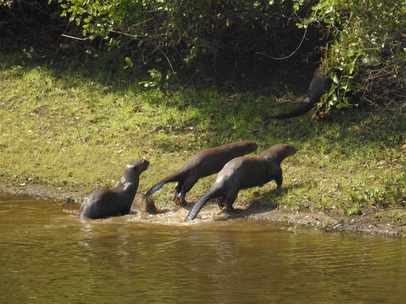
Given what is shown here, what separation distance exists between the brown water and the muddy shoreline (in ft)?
0.70

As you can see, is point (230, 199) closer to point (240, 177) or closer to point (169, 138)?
point (240, 177)

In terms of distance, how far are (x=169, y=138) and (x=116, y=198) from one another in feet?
8.37

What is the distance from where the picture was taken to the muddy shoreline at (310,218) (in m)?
7.69

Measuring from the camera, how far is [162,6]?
34.8 feet

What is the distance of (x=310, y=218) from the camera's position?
8164 millimetres

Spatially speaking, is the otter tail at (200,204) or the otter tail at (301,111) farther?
the otter tail at (301,111)

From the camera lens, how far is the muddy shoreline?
25.2ft

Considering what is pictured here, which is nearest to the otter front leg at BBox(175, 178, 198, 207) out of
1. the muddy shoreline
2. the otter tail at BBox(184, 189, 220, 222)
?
the muddy shoreline

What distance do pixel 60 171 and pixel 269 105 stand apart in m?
3.21

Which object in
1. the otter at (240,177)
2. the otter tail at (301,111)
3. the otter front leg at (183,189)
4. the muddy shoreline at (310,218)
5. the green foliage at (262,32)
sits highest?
the green foliage at (262,32)

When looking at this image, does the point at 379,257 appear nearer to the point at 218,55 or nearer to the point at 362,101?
the point at 362,101

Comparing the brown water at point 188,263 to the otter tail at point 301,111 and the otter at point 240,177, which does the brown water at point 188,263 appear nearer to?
the otter at point 240,177

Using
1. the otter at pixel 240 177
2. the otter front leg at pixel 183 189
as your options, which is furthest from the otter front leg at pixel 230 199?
the otter front leg at pixel 183 189

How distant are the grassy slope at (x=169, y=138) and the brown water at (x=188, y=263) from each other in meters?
0.99
